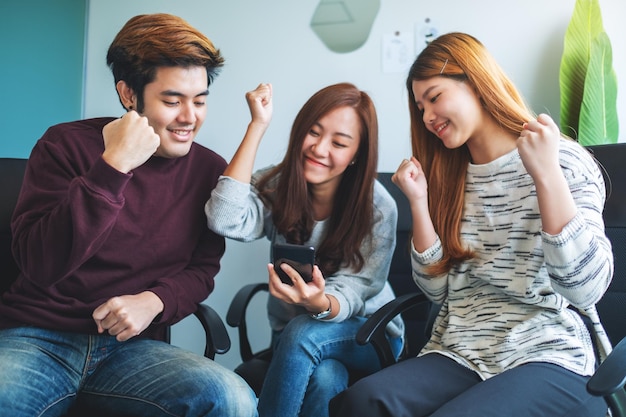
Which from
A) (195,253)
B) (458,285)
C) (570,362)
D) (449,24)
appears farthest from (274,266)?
(449,24)

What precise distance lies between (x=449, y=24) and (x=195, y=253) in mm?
1272

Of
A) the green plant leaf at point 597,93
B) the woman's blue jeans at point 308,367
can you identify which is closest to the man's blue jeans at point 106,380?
the woman's blue jeans at point 308,367

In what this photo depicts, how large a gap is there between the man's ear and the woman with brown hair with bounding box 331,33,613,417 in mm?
705

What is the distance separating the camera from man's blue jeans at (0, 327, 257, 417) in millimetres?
1201

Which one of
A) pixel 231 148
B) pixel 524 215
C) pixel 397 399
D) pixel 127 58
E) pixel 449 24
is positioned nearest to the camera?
pixel 397 399

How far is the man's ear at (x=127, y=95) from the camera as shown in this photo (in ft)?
5.10

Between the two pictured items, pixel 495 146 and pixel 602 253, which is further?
pixel 495 146

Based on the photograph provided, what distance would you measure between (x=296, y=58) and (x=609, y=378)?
173cm

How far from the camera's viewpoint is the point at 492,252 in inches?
56.7

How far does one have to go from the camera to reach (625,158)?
62.3 inches

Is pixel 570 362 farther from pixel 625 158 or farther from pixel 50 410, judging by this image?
pixel 50 410

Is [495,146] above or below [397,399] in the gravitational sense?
above

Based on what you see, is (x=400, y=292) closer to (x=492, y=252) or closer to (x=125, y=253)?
(x=492, y=252)

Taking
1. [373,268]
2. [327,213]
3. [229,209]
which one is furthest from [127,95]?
[373,268]
